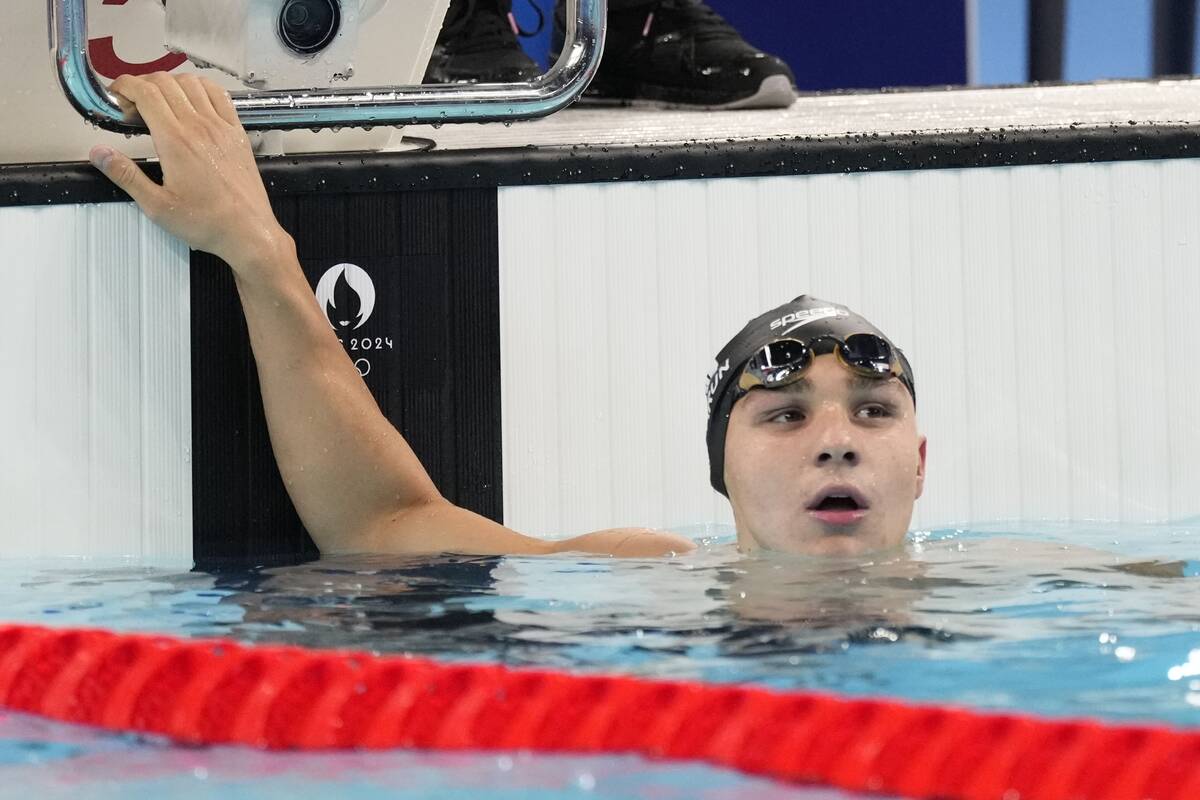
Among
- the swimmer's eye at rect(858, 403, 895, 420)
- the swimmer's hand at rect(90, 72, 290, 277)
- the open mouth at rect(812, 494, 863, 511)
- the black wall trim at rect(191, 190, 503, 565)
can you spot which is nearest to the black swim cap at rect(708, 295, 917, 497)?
the swimmer's eye at rect(858, 403, 895, 420)

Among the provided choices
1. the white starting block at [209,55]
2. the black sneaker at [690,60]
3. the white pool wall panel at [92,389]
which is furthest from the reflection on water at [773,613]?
the black sneaker at [690,60]

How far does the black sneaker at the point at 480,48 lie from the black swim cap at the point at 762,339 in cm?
128

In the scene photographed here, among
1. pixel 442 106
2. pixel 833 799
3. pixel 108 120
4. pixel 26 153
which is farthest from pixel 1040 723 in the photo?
pixel 26 153

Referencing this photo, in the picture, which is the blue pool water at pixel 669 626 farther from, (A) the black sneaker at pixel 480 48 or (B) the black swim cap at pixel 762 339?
(A) the black sneaker at pixel 480 48

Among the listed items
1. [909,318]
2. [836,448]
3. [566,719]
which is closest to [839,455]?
[836,448]

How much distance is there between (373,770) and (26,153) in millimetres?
2063

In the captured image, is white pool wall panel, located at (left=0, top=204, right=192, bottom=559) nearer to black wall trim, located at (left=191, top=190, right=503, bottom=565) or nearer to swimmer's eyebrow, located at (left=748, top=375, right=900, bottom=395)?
black wall trim, located at (left=191, top=190, right=503, bottom=565)

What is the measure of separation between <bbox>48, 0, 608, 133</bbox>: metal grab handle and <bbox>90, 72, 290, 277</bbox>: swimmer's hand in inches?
1.9

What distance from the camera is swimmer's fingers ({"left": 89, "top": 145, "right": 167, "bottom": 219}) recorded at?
8.95 feet

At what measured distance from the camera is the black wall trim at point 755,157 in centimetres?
292

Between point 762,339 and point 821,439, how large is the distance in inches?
8.9

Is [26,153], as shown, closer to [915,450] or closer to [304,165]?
[304,165]

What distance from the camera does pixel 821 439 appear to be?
236cm

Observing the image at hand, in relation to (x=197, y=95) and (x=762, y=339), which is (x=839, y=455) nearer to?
(x=762, y=339)
